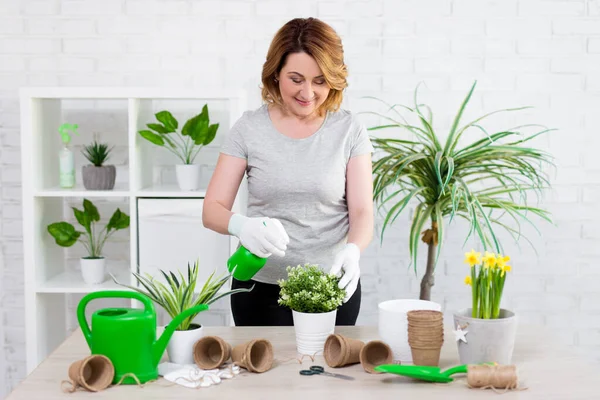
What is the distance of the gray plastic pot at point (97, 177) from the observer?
292 cm

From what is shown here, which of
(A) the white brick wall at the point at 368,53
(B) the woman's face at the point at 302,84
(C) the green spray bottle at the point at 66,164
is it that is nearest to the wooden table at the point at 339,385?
(B) the woman's face at the point at 302,84

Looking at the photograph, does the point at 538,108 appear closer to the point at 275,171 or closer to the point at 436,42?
the point at 436,42

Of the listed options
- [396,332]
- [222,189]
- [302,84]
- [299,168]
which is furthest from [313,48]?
[396,332]

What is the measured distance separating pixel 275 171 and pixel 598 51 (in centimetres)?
188

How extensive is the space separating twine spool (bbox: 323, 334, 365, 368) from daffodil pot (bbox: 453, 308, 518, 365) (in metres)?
0.22

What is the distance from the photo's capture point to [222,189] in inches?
84.8

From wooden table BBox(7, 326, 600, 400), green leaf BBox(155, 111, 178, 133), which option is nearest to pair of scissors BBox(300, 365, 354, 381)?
wooden table BBox(7, 326, 600, 400)

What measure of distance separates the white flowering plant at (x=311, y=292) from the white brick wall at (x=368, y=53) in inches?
66.1

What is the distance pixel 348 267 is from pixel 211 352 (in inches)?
16.7

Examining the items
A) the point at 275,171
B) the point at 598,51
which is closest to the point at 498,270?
the point at 275,171

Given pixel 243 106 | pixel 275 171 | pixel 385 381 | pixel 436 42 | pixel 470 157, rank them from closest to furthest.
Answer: pixel 385 381, pixel 275 171, pixel 470 157, pixel 243 106, pixel 436 42

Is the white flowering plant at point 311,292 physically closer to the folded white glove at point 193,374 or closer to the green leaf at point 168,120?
the folded white glove at point 193,374

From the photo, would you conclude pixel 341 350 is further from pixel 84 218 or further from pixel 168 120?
pixel 84 218

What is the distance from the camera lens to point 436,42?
320cm
